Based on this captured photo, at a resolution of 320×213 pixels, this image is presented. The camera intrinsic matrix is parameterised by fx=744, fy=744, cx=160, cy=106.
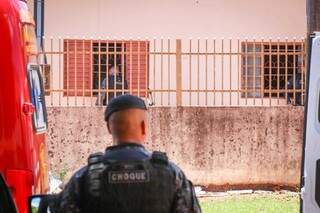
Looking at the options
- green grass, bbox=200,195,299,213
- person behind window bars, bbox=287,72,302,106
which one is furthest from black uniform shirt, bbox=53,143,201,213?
person behind window bars, bbox=287,72,302,106

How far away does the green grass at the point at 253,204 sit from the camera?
10.1 m

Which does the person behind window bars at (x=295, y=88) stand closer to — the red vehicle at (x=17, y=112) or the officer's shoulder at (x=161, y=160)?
the red vehicle at (x=17, y=112)

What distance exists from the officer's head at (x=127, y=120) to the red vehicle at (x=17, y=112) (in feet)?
6.86

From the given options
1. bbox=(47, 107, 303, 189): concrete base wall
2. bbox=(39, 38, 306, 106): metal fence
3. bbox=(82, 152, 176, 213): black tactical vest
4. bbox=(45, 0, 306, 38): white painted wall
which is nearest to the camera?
bbox=(82, 152, 176, 213): black tactical vest

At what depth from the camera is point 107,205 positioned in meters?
3.10

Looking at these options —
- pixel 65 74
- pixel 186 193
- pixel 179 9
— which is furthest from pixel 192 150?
pixel 186 193

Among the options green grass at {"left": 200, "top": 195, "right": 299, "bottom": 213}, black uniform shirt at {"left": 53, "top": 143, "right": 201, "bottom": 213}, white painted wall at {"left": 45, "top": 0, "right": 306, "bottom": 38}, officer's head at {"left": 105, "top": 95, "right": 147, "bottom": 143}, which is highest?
white painted wall at {"left": 45, "top": 0, "right": 306, "bottom": 38}

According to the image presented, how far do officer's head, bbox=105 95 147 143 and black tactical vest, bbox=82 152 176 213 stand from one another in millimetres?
110

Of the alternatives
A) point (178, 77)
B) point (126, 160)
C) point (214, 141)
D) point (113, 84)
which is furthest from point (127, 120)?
point (113, 84)

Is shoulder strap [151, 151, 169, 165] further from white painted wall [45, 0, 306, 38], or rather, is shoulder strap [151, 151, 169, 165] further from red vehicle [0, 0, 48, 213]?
white painted wall [45, 0, 306, 38]

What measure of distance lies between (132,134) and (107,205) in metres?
0.32

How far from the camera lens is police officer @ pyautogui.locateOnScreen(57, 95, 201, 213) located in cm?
311

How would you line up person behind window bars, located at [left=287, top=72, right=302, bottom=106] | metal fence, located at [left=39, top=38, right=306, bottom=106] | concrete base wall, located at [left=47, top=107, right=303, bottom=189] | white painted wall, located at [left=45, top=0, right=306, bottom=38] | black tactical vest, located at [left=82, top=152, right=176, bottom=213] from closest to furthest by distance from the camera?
black tactical vest, located at [left=82, top=152, right=176, bottom=213]
concrete base wall, located at [left=47, top=107, right=303, bottom=189]
metal fence, located at [left=39, top=38, right=306, bottom=106]
person behind window bars, located at [left=287, top=72, right=302, bottom=106]
white painted wall, located at [left=45, top=0, right=306, bottom=38]

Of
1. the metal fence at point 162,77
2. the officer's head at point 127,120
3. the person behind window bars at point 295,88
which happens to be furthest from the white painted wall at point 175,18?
the officer's head at point 127,120
